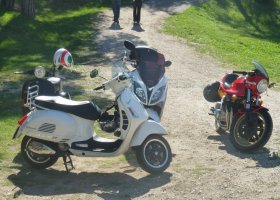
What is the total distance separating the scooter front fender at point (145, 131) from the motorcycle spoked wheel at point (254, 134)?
1657mm

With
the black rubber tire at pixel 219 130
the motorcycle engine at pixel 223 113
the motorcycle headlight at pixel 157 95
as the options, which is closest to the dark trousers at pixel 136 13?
the black rubber tire at pixel 219 130

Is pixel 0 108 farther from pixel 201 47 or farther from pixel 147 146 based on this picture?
pixel 201 47

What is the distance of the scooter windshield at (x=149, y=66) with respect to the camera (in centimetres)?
912

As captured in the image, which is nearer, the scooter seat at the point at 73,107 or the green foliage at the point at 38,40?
the scooter seat at the point at 73,107

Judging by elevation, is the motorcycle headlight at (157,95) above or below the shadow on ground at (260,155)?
above

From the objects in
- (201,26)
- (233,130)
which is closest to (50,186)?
(233,130)

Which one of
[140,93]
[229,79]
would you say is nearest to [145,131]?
[140,93]

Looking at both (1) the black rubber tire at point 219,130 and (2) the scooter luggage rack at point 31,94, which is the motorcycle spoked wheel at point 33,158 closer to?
(2) the scooter luggage rack at point 31,94

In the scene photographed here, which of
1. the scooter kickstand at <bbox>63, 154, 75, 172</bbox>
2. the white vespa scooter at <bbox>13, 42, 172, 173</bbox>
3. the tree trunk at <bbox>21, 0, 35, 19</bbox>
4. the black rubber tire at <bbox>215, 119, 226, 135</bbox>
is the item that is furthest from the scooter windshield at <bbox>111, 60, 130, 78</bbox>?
the tree trunk at <bbox>21, 0, 35, 19</bbox>

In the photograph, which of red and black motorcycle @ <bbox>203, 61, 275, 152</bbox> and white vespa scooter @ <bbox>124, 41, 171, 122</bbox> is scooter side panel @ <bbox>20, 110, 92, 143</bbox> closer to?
white vespa scooter @ <bbox>124, 41, 171, 122</bbox>

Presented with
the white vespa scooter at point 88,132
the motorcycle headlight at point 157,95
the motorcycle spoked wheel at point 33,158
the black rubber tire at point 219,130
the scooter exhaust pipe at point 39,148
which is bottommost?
the black rubber tire at point 219,130

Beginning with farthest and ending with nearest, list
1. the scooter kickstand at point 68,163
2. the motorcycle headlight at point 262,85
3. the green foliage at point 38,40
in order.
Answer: the green foliage at point 38,40, the motorcycle headlight at point 262,85, the scooter kickstand at point 68,163

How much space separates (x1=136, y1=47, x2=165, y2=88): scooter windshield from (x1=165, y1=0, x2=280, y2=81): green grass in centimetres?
752

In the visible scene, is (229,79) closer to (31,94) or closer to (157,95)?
(157,95)
